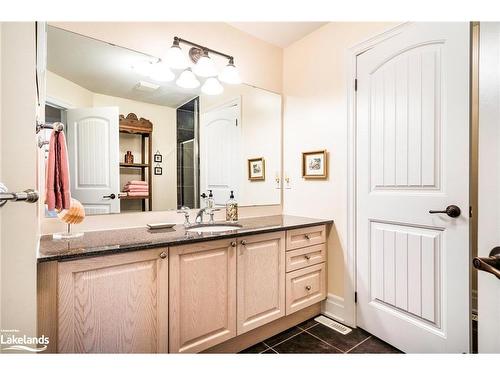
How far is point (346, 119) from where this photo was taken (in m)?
1.99

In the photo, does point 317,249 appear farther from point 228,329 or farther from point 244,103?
point 244,103

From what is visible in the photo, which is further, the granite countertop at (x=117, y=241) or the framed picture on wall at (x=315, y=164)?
the framed picture on wall at (x=315, y=164)

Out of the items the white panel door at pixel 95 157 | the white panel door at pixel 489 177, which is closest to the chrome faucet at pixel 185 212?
the white panel door at pixel 95 157

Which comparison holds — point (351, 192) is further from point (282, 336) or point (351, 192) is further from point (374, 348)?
point (282, 336)

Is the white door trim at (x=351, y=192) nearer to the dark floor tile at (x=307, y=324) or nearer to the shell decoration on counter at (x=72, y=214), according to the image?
the dark floor tile at (x=307, y=324)

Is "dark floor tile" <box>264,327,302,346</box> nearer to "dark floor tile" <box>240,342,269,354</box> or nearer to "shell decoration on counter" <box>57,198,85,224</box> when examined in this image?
"dark floor tile" <box>240,342,269,354</box>

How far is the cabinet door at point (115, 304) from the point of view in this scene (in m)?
1.09

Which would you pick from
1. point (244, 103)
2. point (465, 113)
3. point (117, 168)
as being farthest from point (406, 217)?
point (117, 168)

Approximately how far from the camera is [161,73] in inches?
74.0

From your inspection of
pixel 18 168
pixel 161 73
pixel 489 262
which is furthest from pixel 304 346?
pixel 161 73

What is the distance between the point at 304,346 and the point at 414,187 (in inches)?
50.7

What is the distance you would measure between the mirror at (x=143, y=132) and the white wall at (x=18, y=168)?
69 cm

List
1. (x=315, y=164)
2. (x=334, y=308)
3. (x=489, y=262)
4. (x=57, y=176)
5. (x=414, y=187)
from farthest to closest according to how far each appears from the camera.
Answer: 1. (x=315, y=164)
2. (x=334, y=308)
3. (x=414, y=187)
4. (x=57, y=176)
5. (x=489, y=262)
